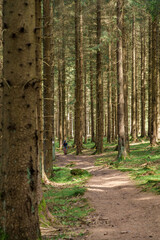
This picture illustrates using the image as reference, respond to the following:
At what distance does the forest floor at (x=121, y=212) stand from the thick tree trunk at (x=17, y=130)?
76.3 inches

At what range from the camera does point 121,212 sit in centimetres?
724

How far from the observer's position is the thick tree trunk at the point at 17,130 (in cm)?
379

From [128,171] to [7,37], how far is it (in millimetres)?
10909

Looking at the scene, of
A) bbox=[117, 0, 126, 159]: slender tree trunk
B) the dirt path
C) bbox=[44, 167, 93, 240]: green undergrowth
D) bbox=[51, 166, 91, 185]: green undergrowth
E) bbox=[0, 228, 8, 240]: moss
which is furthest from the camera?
bbox=[117, 0, 126, 159]: slender tree trunk

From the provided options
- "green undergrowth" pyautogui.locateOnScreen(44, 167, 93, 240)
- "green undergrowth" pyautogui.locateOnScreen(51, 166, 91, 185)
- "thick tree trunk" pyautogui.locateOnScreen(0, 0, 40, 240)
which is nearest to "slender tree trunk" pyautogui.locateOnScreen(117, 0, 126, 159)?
"green undergrowth" pyautogui.locateOnScreen(51, 166, 91, 185)

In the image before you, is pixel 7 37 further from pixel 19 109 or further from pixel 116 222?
pixel 116 222

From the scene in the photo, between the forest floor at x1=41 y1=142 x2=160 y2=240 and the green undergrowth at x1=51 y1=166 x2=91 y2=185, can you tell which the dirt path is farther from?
the green undergrowth at x1=51 y1=166 x2=91 y2=185

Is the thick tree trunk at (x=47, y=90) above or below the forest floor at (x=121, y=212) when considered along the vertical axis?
above

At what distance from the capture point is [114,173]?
44.7 feet

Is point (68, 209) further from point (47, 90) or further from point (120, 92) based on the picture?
point (120, 92)

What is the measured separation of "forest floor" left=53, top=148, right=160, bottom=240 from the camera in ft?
17.5

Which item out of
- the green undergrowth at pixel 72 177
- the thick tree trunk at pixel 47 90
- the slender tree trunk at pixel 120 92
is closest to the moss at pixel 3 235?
the thick tree trunk at pixel 47 90

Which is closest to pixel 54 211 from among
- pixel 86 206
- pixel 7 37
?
pixel 86 206

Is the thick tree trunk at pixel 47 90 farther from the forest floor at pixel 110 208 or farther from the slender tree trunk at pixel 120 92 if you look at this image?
the slender tree trunk at pixel 120 92
